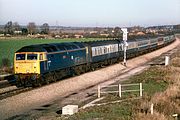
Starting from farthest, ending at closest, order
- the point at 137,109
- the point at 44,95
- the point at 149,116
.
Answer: the point at 44,95 → the point at 137,109 → the point at 149,116

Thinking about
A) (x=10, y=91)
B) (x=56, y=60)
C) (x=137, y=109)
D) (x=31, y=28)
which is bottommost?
(x=10, y=91)

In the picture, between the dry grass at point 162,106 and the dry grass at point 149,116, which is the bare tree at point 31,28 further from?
the dry grass at point 149,116

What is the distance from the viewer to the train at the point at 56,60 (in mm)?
26141

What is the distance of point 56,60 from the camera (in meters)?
29.1

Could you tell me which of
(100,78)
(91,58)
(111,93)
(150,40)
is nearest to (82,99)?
(111,93)

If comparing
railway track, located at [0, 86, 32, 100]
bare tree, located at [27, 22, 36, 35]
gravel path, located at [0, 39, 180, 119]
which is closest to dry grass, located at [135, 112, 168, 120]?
gravel path, located at [0, 39, 180, 119]

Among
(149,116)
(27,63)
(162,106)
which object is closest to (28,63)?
(27,63)

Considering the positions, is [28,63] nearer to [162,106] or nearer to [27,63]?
[27,63]

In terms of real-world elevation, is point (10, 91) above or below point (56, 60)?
below

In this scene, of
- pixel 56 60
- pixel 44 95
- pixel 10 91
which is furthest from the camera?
pixel 56 60

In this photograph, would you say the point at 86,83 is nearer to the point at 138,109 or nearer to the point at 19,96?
the point at 19,96

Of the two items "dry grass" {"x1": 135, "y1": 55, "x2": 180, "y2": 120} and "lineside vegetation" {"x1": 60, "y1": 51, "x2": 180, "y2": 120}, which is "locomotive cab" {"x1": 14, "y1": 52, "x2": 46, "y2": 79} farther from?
"dry grass" {"x1": 135, "y1": 55, "x2": 180, "y2": 120}

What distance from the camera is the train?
26141 mm

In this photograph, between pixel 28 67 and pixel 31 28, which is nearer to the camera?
pixel 28 67
